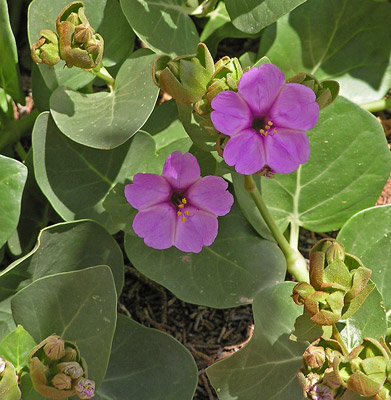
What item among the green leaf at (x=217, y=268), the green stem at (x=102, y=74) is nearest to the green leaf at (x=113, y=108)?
the green stem at (x=102, y=74)

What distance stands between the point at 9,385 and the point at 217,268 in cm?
55

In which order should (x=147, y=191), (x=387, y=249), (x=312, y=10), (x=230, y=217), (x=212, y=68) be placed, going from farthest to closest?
(x=312, y=10), (x=230, y=217), (x=387, y=249), (x=147, y=191), (x=212, y=68)

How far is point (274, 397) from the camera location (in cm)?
130

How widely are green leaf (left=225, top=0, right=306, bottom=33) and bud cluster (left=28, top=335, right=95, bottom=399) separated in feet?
2.54

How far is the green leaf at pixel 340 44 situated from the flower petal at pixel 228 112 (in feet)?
1.91

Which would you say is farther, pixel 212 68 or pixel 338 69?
pixel 338 69

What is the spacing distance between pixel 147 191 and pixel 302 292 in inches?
14.4

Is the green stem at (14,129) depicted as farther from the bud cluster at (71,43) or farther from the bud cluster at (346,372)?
the bud cluster at (346,372)

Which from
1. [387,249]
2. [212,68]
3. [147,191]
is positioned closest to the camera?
[212,68]

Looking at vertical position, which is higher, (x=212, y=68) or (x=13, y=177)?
(x=212, y=68)

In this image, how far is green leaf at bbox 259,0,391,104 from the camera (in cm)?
157

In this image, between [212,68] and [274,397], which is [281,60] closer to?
[212,68]

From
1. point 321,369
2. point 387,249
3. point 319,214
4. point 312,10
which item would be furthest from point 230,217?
point 312,10

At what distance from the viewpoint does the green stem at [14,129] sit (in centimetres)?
156
